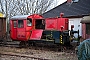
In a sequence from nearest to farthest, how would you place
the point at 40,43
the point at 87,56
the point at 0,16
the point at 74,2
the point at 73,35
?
the point at 87,56
the point at 73,35
the point at 40,43
the point at 0,16
the point at 74,2

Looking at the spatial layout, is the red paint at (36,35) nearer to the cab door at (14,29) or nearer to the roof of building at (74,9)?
the cab door at (14,29)

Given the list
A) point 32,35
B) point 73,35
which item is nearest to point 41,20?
point 32,35

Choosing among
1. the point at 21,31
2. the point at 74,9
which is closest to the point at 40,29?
the point at 21,31

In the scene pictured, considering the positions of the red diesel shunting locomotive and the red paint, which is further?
the red paint

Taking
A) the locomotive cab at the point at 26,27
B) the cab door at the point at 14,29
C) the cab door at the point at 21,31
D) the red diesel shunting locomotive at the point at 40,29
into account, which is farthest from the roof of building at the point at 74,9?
the cab door at the point at 21,31

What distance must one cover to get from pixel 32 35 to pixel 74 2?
612 inches

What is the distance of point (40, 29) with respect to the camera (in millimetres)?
16109

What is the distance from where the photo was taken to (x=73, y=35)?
14891mm

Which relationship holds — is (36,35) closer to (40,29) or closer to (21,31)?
(40,29)

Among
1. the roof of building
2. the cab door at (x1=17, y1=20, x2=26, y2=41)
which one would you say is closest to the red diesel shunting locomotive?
the cab door at (x1=17, y1=20, x2=26, y2=41)

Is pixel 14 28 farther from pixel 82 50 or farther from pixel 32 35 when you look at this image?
pixel 82 50

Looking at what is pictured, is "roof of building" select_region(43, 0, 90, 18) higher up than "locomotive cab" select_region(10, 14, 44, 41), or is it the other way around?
"roof of building" select_region(43, 0, 90, 18)

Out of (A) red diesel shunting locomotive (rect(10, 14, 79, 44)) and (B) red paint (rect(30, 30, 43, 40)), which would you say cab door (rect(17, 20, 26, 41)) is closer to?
(A) red diesel shunting locomotive (rect(10, 14, 79, 44))

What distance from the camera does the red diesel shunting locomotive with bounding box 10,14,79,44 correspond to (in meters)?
14.6
